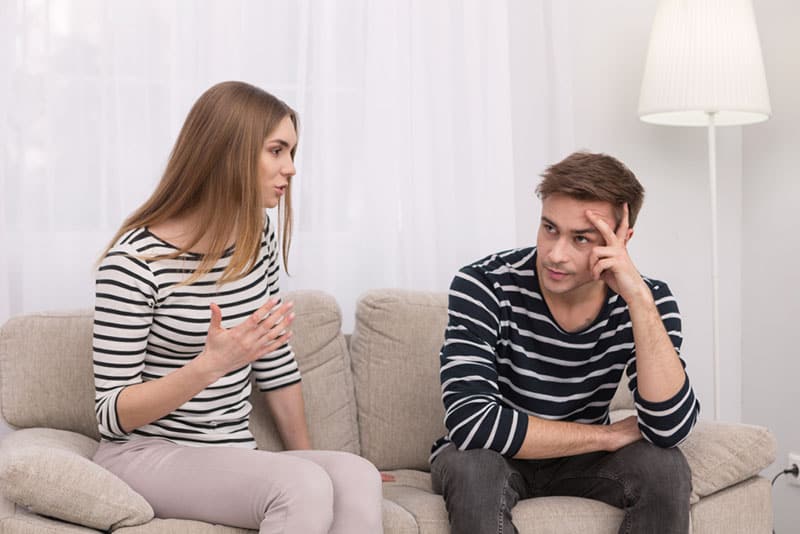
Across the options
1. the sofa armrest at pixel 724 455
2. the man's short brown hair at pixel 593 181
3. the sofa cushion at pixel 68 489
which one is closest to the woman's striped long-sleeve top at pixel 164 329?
the sofa cushion at pixel 68 489

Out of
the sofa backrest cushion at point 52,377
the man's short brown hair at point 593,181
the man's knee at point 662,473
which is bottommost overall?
the man's knee at point 662,473

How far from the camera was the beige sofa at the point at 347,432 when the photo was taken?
70.3 inches

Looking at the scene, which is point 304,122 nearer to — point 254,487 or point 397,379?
point 397,379

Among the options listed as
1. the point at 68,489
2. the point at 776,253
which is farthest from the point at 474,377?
the point at 776,253

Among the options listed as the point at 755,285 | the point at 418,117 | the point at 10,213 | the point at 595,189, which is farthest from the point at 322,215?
the point at 755,285

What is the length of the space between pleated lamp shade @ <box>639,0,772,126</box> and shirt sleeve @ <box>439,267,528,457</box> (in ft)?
3.58

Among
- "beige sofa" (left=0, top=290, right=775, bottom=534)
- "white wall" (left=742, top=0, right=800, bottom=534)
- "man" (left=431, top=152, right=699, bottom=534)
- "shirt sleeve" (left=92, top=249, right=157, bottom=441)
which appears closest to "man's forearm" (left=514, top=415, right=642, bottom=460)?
"man" (left=431, top=152, right=699, bottom=534)

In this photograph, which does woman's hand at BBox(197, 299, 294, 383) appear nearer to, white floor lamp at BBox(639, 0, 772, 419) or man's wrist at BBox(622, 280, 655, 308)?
man's wrist at BBox(622, 280, 655, 308)

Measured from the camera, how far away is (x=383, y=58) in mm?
2875

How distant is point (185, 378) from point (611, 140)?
1.88 metres

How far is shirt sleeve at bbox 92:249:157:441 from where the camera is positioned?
75.8 inches

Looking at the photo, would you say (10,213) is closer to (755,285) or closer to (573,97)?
(573,97)

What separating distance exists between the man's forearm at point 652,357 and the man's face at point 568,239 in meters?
0.12

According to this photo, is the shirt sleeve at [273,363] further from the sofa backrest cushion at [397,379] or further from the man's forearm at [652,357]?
the man's forearm at [652,357]
